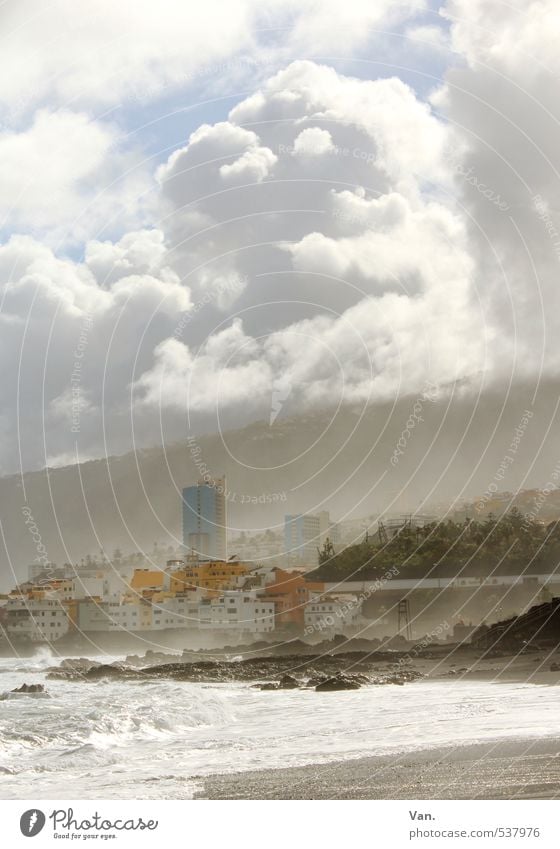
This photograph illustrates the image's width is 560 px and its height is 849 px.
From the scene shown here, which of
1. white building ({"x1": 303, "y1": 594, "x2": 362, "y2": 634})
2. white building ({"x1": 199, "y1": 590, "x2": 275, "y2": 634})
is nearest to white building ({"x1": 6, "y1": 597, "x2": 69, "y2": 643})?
white building ({"x1": 199, "y1": 590, "x2": 275, "y2": 634})

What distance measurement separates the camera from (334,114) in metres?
7.55

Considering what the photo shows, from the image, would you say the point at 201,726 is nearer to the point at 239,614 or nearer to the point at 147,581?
the point at 239,614

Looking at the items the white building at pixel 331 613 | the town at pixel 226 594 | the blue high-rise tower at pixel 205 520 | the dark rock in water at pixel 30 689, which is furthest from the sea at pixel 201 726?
the blue high-rise tower at pixel 205 520

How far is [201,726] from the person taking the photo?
24.3 ft

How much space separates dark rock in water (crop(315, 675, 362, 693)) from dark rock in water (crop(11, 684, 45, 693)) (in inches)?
87.4

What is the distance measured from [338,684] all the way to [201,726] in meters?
1.16

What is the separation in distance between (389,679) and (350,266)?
131 inches

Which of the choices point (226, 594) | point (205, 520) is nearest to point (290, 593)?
point (226, 594)

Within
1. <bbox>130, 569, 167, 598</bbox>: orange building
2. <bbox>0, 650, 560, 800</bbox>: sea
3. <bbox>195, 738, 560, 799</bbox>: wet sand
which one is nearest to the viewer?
<bbox>195, 738, 560, 799</bbox>: wet sand

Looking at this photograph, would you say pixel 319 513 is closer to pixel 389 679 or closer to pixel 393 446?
pixel 393 446

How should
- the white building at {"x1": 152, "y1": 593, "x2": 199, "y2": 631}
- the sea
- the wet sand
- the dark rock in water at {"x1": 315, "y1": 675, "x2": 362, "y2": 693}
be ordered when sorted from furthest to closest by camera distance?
the white building at {"x1": 152, "y1": 593, "x2": 199, "y2": 631}, the dark rock in water at {"x1": 315, "y1": 675, "x2": 362, "y2": 693}, the sea, the wet sand

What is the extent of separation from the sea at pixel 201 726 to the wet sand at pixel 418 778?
0.43ft

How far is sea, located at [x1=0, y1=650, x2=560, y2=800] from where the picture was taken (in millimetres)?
6711

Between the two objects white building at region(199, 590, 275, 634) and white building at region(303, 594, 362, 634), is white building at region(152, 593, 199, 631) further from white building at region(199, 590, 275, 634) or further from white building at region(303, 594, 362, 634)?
white building at region(303, 594, 362, 634)
